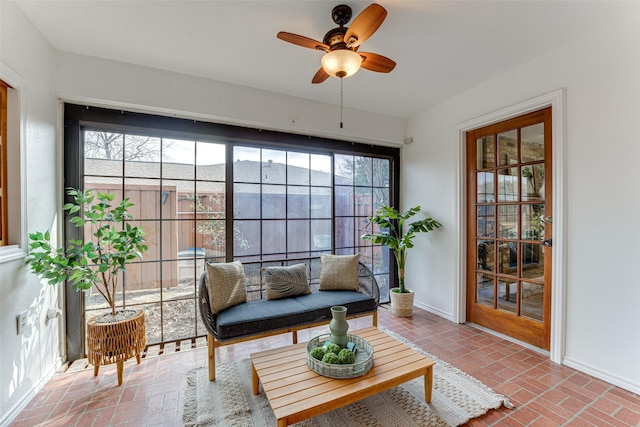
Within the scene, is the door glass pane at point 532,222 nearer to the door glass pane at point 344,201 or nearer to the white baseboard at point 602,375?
the white baseboard at point 602,375

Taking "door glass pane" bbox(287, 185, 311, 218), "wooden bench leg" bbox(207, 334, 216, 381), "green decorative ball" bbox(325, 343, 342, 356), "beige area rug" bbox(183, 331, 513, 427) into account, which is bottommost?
"beige area rug" bbox(183, 331, 513, 427)

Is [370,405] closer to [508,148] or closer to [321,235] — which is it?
[321,235]

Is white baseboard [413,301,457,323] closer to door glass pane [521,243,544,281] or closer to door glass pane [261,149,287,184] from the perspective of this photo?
door glass pane [521,243,544,281]

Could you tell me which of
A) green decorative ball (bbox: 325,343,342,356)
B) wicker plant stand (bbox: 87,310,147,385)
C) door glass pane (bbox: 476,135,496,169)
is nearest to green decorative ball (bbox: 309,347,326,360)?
green decorative ball (bbox: 325,343,342,356)

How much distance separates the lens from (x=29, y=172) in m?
1.99

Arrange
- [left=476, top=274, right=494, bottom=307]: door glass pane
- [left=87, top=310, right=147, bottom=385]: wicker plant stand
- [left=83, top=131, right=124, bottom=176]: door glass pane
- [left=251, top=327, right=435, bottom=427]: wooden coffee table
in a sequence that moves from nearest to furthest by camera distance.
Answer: [left=251, top=327, right=435, bottom=427]: wooden coffee table, [left=87, top=310, right=147, bottom=385]: wicker plant stand, [left=83, top=131, right=124, bottom=176]: door glass pane, [left=476, top=274, right=494, bottom=307]: door glass pane

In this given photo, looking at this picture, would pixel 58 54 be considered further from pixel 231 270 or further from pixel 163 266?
pixel 231 270

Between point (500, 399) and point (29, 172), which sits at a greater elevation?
point (29, 172)

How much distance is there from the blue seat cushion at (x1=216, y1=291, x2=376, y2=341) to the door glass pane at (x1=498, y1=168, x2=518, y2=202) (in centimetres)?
173

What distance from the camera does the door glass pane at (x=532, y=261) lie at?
2609mm

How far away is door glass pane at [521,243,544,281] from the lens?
2.61 metres

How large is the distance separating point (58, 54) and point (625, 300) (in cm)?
481

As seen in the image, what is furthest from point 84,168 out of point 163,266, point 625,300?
point 625,300

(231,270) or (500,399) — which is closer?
(500,399)
